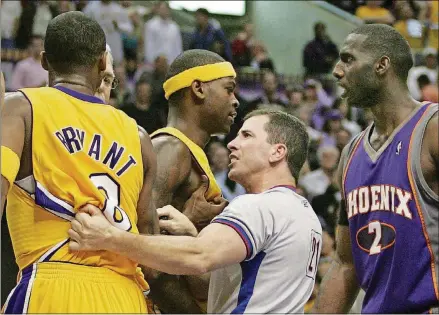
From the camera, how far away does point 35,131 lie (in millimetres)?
3410

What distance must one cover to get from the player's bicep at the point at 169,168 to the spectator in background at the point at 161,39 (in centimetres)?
832

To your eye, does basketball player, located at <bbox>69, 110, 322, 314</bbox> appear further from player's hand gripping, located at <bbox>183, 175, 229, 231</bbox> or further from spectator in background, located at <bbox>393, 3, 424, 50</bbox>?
spectator in background, located at <bbox>393, 3, 424, 50</bbox>

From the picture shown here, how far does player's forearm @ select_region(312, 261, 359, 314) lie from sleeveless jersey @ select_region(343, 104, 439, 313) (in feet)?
0.88

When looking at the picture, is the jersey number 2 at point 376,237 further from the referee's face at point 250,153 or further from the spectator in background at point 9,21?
the spectator in background at point 9,21

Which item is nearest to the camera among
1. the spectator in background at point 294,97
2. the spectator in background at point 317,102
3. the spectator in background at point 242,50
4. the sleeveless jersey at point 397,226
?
the sleeveless jersey at point 397,226

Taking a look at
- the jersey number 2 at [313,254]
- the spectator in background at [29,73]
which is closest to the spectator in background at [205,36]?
the spectator in background at [29,73]

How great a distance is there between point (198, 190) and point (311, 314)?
3.13 ft

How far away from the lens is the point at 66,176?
3.43 meters

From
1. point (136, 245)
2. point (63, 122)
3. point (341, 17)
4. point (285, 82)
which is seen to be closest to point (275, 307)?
point (136, 245)

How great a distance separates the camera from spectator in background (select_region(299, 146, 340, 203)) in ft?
35.8

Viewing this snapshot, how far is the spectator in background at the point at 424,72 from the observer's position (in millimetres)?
14336

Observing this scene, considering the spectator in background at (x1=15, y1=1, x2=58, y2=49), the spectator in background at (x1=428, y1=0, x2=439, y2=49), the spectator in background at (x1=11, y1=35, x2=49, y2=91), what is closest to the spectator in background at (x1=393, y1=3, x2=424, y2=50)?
the spectator in background at (x1=428, y1=0, x2=439, y2=49)

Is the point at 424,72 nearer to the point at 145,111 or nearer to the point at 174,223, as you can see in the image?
the point at 145,111

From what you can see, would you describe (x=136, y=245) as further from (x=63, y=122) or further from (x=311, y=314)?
(x=311, y=314)
